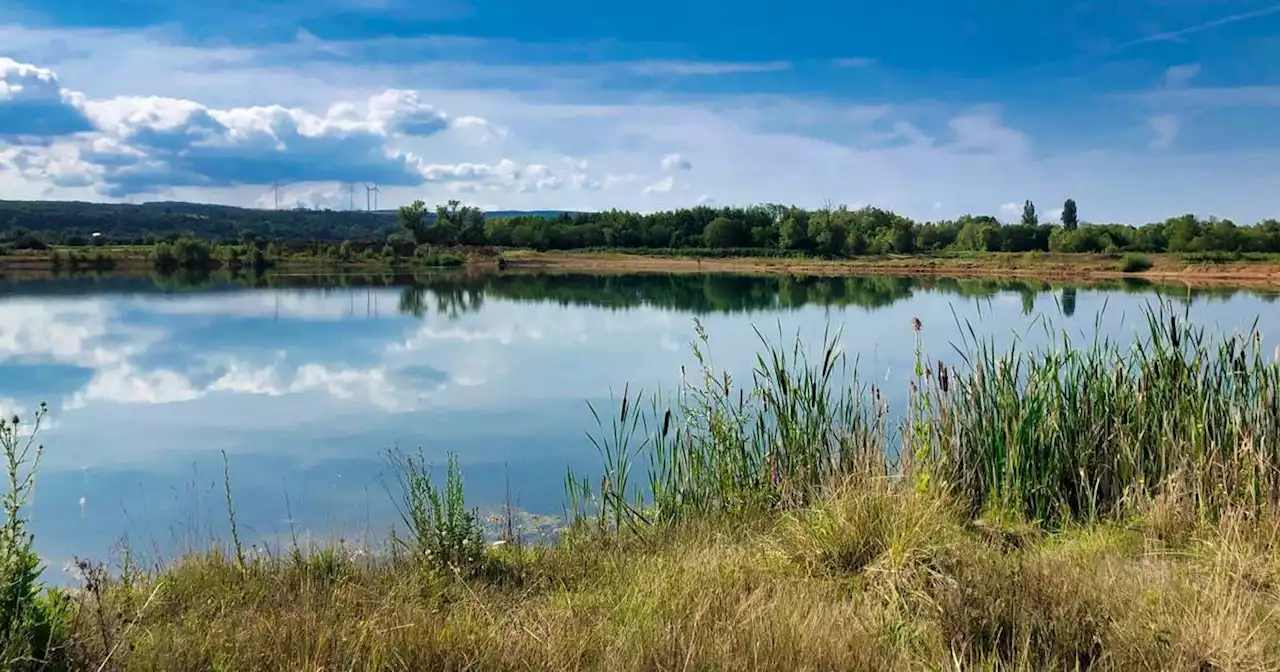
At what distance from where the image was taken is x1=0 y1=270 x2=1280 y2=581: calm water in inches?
348

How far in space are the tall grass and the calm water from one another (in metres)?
0.69

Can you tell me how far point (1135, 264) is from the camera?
57.2m

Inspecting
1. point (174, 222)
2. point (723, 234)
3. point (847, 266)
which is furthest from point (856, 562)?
point (174, 222)

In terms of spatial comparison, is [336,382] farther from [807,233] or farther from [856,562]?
[807,233]

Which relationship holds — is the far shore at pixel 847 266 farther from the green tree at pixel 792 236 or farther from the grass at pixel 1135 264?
the green tree at pixel 792 236

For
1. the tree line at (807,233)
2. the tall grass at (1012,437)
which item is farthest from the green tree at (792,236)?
the tall grass at (1012,437)

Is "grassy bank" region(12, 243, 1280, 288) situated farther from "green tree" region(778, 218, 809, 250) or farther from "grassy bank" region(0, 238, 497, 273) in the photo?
"green tree" region(778, 218, 809, 250)

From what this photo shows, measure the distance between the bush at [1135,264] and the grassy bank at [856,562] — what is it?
56.2 meters

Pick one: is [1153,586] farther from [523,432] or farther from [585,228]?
[585,228]

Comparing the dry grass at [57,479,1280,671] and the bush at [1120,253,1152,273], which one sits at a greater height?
the bush at [1120,253,1152,273]

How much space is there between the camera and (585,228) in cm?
9744

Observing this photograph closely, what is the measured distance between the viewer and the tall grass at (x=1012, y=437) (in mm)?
5801

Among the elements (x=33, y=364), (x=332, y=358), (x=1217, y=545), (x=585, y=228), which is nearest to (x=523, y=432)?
(x=1217, y=545)

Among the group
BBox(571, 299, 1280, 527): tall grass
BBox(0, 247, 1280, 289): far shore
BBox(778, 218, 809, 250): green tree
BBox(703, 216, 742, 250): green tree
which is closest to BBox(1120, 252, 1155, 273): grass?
BBox(0, 247, 1280, 289): far shore
